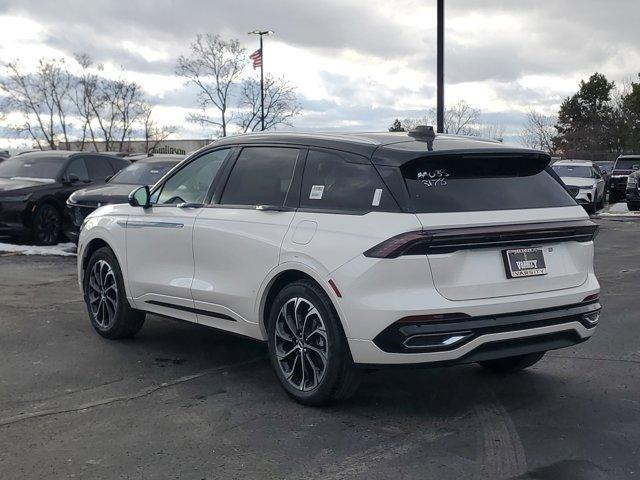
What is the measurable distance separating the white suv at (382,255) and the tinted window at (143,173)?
7028mm

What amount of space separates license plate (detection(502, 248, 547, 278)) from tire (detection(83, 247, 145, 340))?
11.4 ft

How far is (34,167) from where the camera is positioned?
14.1 metres

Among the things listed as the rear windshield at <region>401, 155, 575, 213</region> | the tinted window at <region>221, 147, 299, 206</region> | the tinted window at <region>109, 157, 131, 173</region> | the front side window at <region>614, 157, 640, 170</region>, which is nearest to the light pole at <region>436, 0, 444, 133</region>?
the tinted window at <region>109, 157, 131, 173</region>

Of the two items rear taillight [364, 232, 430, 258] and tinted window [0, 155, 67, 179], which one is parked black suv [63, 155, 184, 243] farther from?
rear taillight [364, 232, 430, 258]

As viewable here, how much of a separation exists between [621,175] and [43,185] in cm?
2304

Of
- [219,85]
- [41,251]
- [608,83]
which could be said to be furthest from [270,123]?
[608,83]

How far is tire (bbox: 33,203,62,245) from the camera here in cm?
1323

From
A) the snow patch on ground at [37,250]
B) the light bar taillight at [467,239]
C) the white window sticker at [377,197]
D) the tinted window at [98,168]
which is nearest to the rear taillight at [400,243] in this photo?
the light bar taillight at [467,239]

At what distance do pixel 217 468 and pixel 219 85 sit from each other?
1604 inches

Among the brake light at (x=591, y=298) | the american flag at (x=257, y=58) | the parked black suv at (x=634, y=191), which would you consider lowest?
the parked black suv at (x=634, y=191)

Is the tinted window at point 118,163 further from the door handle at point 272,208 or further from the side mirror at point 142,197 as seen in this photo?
the door handle at point 272,208

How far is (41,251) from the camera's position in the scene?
12.6 meters

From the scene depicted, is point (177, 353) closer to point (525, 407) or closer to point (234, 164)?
point (234, 164)

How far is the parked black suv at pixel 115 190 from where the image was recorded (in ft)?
37.3
